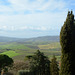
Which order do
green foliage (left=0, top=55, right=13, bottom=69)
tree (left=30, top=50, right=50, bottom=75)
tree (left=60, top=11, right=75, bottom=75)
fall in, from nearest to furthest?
tree (left=60, top=11, right=75, bottom=75) < green foliage (left=0, top=55, right=13, bottom=69) < tree (left=30, top=50, right=50, bottom=75)

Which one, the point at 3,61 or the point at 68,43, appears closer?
the point at 68,43

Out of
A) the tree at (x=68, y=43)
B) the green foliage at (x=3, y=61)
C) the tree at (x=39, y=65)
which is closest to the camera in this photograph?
the tree at (x=68, y=43)

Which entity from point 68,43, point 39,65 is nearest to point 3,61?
point 39,65

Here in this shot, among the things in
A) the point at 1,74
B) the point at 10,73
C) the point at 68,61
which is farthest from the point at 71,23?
the point at 10,73

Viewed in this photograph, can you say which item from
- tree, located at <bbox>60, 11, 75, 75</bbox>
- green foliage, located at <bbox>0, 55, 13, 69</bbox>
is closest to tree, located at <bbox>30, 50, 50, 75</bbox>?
green foliage, located at <bbox>0, 55, 13, 69</bbox>

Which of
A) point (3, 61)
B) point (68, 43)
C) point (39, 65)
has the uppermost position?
point (68, 43)

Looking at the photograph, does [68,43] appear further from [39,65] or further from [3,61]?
[3,61]

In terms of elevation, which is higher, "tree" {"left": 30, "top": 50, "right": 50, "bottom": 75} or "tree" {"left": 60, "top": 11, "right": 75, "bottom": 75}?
"tree" {"left": 60, "top": 11, "right": 75, "bottom": 75}

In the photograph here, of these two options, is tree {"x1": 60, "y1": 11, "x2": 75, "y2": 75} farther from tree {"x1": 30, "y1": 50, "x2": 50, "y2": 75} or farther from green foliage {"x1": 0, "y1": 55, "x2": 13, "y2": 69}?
green foliage {"x1": 0, "y1": 55, "x2": 13, "y2": 69}

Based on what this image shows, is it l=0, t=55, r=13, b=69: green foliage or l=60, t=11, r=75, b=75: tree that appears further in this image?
l=0, t=55, r=13, b=69: green foliage

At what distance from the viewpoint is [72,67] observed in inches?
615

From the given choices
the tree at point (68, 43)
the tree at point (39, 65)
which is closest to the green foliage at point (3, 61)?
the tree at point (39, 65)

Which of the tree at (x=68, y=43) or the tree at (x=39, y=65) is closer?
the tree at (x=68, y=43)

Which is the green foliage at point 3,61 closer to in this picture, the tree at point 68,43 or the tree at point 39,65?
the tree at point 39,65
